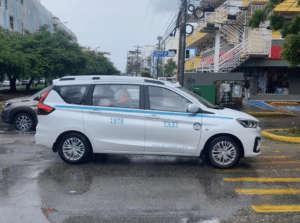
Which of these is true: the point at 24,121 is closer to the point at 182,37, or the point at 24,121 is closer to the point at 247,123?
the point at 247,123

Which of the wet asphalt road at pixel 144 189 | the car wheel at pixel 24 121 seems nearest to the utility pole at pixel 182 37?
the car wheel at pixel 24 121

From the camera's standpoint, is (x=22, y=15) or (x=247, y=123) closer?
(x=247, y=123)

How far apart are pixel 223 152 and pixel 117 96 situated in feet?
8.14

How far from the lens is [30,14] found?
59.4 m

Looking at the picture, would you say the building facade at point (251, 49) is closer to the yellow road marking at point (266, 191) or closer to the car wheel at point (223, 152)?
the car wheel at point (223, 152)

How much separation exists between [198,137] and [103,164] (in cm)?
215

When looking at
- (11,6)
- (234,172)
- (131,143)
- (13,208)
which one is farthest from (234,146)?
(11,6)

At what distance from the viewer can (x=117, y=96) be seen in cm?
736

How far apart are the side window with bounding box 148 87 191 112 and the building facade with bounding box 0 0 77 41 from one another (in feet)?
112

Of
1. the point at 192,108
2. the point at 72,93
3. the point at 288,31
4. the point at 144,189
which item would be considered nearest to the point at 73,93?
the point at 72,93

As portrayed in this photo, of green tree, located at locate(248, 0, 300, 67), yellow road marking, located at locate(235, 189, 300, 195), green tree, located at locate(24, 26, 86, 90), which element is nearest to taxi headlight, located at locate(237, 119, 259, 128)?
yellow road marking, located at locate(235, 189, 300, 195)

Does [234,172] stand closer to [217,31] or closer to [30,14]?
[217,31]

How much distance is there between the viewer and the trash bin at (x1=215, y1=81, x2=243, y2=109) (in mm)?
21484

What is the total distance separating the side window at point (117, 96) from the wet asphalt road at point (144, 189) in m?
1.33
